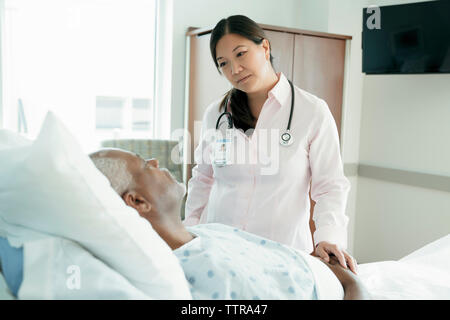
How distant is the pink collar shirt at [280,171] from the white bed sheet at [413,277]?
1.03ft

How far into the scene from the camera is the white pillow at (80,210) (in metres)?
0.91

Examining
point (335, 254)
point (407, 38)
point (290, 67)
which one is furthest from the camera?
point (290, 67)

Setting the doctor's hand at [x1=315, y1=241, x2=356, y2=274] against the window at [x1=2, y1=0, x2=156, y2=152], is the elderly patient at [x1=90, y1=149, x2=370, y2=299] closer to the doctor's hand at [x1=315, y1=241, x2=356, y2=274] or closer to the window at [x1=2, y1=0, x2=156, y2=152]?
the doctor's hand at [x1=315, y1=241, x2=356, y2=274]

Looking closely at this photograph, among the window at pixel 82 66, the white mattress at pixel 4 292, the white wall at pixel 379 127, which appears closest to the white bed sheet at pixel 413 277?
the white mattress at pixel 4 292

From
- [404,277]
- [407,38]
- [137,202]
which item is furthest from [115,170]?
Answer: [407,38]

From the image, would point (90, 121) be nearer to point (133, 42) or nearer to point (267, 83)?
point (133, 42)

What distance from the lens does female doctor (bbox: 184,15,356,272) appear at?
174cm

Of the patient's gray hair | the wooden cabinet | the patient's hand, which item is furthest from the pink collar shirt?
the wooden cabinet

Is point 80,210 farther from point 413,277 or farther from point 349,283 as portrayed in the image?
point 413,277

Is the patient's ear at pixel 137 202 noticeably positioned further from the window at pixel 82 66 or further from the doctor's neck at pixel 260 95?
the window at pixel 82 66

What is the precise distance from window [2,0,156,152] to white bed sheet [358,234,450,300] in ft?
7.78

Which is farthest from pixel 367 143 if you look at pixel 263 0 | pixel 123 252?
pixel 123 252

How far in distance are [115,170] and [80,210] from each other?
0.32 meters

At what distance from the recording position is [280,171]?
1762 mm
